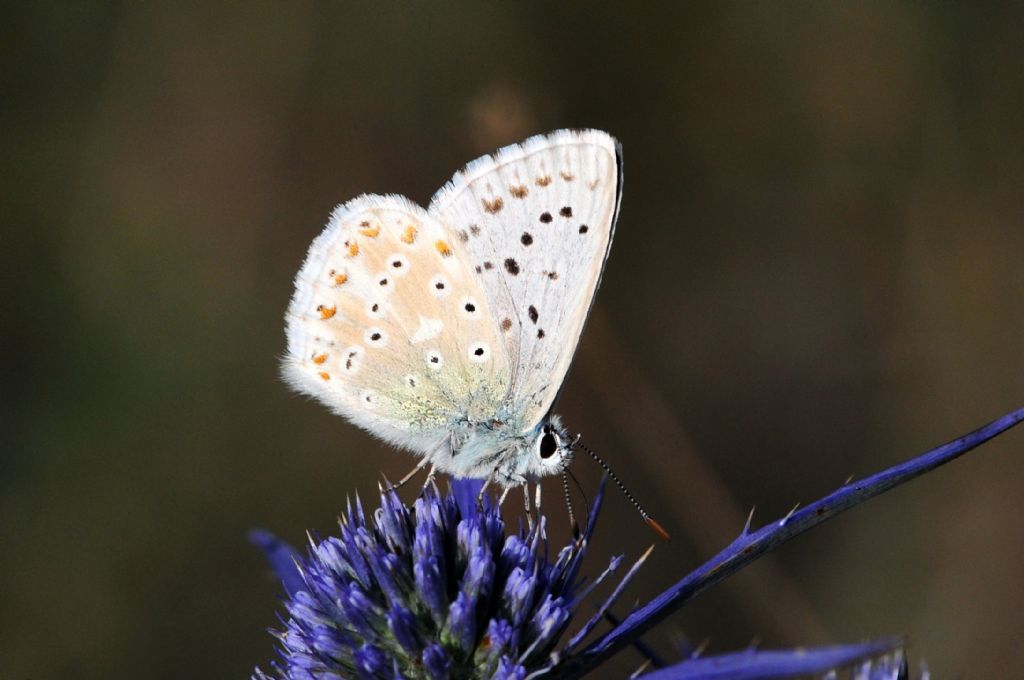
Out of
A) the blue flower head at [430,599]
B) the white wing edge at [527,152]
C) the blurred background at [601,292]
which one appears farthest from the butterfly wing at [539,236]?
the blurred background at [601,292]

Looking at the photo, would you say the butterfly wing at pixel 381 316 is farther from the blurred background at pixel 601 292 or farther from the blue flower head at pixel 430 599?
the blurred background at pixel 601 292

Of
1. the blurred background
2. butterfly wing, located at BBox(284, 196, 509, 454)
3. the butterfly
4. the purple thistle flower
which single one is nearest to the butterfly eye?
the butterfly

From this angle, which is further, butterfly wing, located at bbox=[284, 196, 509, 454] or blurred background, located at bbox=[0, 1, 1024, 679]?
blurred background, located at bbox=[0, 1, 1024, 679]

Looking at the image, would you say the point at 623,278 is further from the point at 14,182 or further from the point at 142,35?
the point at 14,182

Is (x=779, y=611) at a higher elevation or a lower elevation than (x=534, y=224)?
lower

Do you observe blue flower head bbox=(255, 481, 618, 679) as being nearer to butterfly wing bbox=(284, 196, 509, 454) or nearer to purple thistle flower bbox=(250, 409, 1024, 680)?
purple thistle flower bbox=(250, 409, 1024, 680)

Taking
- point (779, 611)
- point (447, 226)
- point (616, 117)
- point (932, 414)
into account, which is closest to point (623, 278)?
point (616, 117)
